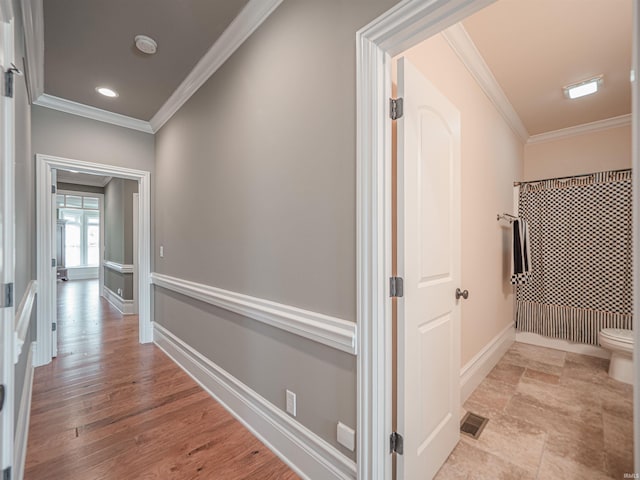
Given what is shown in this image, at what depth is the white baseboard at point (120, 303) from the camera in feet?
16.3

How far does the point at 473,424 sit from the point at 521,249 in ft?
6.61

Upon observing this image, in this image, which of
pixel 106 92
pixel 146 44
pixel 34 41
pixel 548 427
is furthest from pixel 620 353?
pixel 106 92

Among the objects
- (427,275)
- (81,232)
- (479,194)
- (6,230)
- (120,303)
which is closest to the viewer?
(6,230)

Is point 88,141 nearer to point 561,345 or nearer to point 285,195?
point 285,195

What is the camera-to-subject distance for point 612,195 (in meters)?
2.99

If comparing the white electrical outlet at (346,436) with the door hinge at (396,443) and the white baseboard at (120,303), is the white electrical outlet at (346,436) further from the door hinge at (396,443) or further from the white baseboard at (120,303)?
the white baseboard at (120,303)

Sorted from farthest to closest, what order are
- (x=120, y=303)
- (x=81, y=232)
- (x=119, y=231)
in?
1. (x=81, y=232)
2. (x=119, y=231)
3. (x=120, y=303)

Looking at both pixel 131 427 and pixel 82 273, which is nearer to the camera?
pixel 131 427

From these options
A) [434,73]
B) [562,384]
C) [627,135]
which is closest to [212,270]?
[434,73]

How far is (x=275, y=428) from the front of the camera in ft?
5.56

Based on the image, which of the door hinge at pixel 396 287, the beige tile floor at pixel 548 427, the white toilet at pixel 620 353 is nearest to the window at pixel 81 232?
the door hinge at pixel 396 287

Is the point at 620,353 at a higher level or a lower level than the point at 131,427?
higher

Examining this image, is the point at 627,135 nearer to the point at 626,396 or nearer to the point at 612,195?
the point at 612,195

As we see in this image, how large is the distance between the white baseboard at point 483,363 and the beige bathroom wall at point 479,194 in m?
0.06
